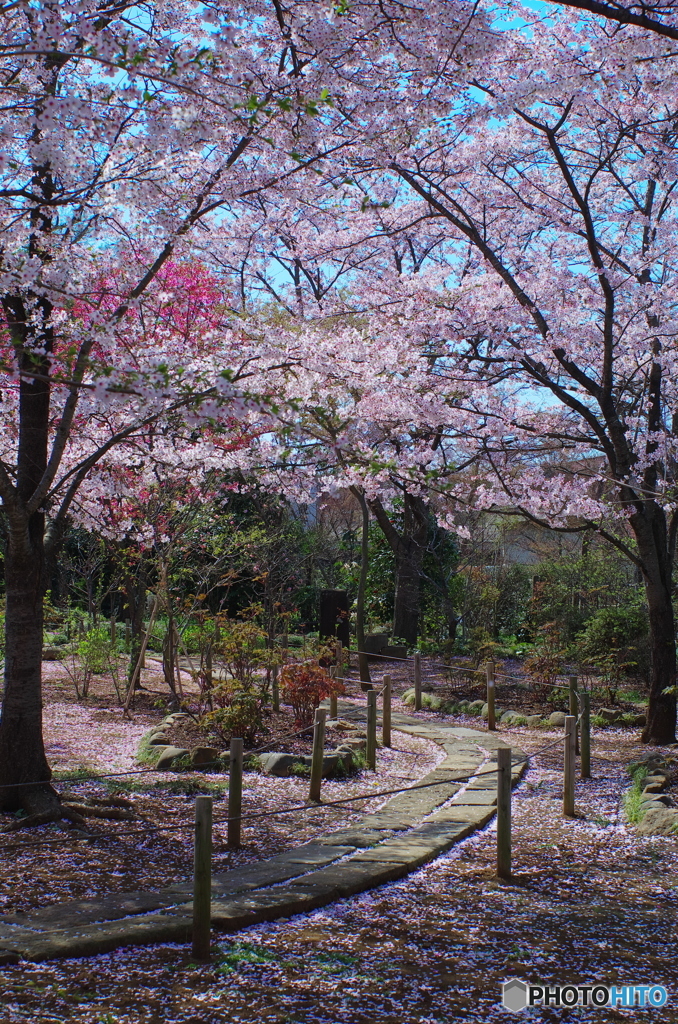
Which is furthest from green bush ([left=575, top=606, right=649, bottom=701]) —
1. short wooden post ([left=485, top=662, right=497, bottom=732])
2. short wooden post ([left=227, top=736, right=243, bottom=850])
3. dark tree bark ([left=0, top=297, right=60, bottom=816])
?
dark tree bark ([left=0, top=297, right=60, bottom=816])

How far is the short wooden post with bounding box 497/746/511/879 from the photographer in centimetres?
491

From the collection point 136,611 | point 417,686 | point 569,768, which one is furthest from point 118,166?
point 417,686

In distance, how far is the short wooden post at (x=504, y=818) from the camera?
193 inches

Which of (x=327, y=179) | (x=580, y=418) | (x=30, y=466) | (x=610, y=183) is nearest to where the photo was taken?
(x=30, y=466)

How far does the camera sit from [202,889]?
3.62 metres

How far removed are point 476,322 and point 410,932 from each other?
7.28 metres

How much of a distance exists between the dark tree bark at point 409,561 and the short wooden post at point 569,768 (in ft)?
29.1

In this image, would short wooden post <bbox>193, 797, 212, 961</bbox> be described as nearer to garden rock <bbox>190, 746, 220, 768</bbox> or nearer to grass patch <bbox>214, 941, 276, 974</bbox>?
grass patch <bbox>214, 941, 276, 974</bbox>

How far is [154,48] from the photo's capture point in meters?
4.80

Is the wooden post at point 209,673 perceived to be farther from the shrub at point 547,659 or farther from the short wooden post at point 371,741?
the shrub at point 547,659

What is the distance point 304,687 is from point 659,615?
12.3 feet

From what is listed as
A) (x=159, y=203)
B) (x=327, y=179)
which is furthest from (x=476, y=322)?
(x=159, y=203)

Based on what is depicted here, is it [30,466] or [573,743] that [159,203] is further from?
[573,743]

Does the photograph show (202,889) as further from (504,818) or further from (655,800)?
(655,800)
